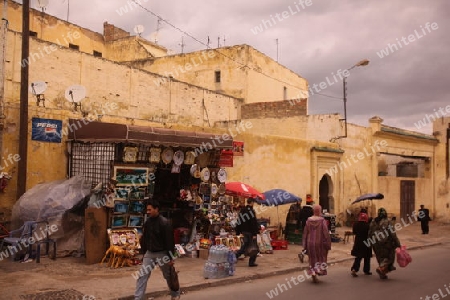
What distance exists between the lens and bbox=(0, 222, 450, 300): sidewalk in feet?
27.3

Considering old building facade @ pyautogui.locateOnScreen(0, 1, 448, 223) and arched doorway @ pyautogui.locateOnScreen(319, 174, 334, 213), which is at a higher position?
old building facade @ pyautogui.locateOnScreen(0, 1, 448, 223)

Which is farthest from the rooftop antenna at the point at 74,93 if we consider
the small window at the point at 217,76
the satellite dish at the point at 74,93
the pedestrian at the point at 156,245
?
the small window at the point at 217,76

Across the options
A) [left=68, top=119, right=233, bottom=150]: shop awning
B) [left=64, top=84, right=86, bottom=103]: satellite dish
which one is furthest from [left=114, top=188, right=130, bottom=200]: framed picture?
[left=64, top=84, right=86, bottom=103]: satellite dish

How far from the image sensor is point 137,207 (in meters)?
11.8

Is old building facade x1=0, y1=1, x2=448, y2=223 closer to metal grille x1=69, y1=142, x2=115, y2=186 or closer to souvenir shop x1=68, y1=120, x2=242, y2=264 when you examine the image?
metal grille x1=69, y1=142, x2=115, y2=186

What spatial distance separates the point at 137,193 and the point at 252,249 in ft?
10.7

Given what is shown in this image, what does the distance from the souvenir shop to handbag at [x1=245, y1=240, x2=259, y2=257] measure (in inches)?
38.2

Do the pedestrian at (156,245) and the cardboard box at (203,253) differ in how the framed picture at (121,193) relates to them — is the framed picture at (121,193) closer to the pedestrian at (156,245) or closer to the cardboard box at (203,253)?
the cardboard box at (203,253)

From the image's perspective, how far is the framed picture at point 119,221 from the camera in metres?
11.3

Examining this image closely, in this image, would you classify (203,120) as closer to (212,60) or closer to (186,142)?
(212,60)

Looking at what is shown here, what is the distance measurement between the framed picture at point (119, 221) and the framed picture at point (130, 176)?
0.82 m

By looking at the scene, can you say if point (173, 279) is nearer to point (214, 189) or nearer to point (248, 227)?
point (248, 227)

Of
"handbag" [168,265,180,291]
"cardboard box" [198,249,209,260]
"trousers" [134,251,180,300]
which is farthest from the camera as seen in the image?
"cardboard box" [198,249,209,260]

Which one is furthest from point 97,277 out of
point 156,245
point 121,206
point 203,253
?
point 203,253
